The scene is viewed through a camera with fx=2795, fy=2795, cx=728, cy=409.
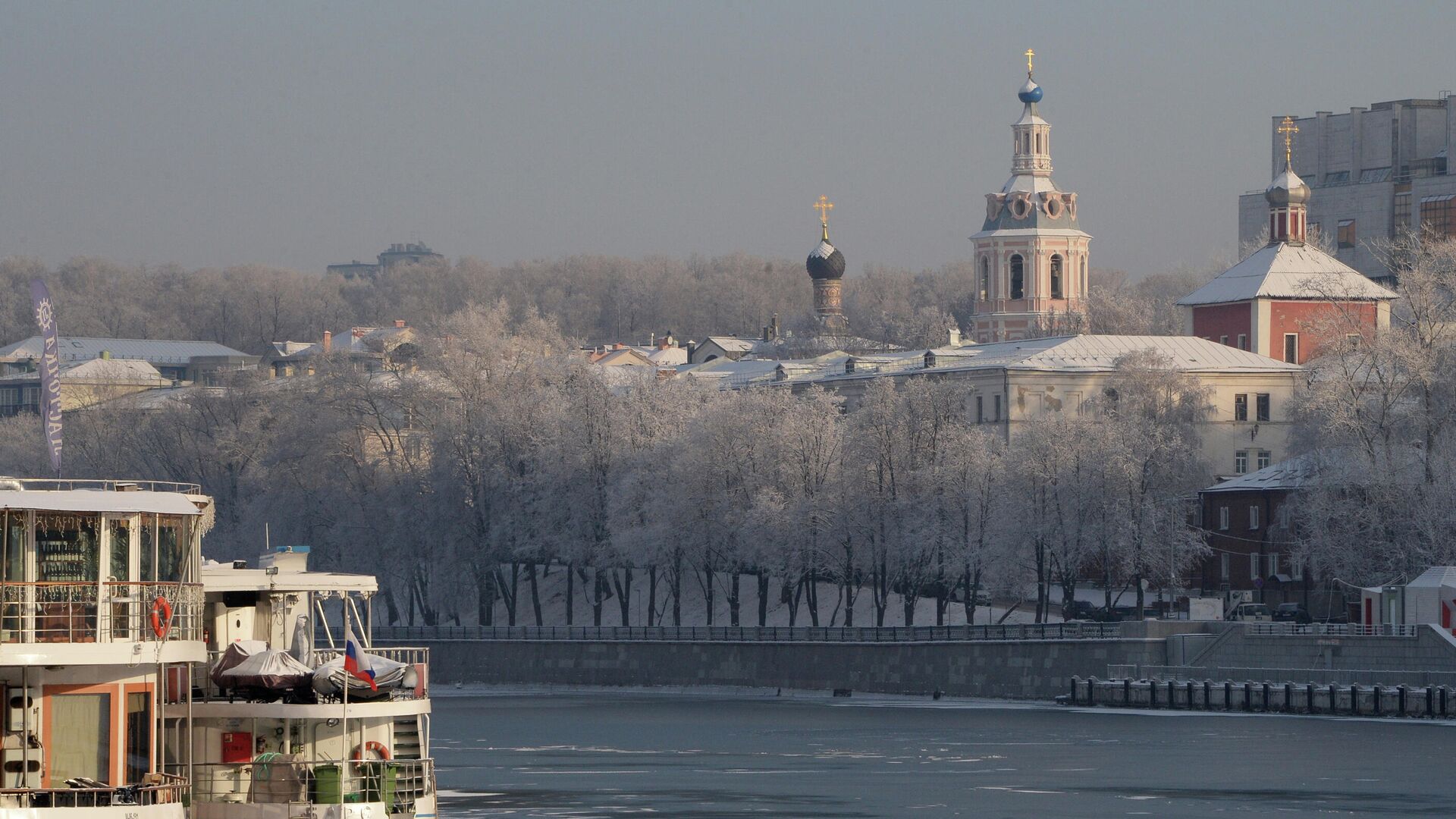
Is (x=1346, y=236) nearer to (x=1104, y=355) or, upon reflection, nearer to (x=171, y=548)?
(x=1104, y=355)

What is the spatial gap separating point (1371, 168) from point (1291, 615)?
271ft

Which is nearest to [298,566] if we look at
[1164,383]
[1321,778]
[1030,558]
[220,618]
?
[220,618]

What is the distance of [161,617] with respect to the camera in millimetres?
31297

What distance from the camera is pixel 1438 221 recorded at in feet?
501

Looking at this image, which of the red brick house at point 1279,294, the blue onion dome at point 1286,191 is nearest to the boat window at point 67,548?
the red brick house at point 1279,294

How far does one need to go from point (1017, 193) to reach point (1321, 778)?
323ft

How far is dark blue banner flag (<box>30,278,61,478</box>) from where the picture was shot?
34344mm

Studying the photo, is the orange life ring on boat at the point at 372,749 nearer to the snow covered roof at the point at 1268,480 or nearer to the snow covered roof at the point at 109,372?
the snow covered roof at the point at 1268,480

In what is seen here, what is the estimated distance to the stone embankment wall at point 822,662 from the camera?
8425cm

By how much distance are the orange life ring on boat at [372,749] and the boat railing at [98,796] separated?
4.16 metres

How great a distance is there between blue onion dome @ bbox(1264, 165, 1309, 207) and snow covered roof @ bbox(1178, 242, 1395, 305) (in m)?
2.29

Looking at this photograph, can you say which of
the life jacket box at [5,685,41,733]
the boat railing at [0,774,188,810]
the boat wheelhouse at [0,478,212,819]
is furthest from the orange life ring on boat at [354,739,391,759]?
the life jacket box at [5,685,41,733]

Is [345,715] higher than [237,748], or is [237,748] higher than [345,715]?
[345,715]

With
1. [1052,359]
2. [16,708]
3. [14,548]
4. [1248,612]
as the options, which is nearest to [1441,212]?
[1052,359]
